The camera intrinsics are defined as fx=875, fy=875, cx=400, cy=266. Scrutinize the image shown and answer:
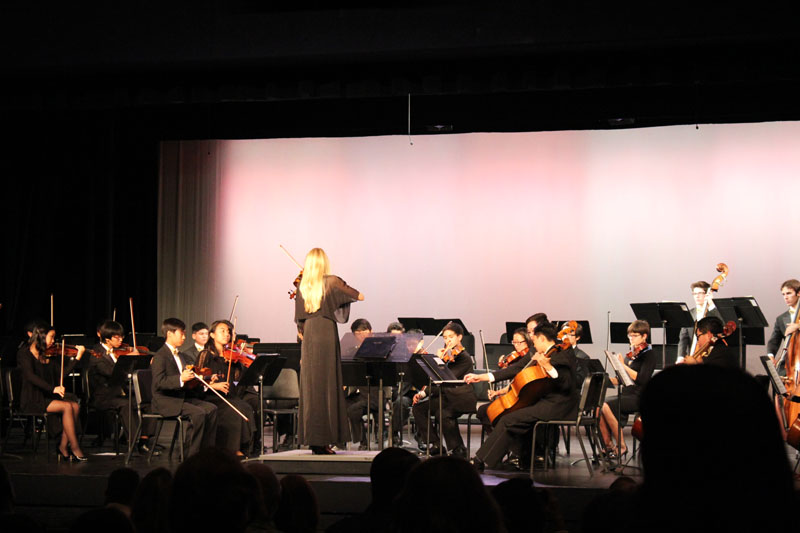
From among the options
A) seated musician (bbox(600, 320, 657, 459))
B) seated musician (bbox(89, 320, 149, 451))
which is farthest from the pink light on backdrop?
seated musician (bbox(89, 320, 149, 451))

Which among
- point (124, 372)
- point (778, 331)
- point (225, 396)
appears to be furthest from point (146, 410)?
point (778, 331)

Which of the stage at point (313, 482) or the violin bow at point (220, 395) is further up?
the violin bow at point (220, 395)

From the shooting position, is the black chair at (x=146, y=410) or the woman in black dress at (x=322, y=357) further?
the black chair at (x=146, y=410)

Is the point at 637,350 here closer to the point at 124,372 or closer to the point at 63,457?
the point at 124,372

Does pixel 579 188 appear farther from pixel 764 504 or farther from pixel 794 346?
pixel 764 504

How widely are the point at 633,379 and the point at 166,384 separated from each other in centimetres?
373

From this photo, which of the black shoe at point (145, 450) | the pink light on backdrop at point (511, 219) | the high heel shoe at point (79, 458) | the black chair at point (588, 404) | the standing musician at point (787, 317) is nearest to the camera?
the black chair at point (588, 404)

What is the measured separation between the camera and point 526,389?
6.48 metres

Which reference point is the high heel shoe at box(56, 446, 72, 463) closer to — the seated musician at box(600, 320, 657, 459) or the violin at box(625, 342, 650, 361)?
the seated musician at box(600, 320, 657, 459)

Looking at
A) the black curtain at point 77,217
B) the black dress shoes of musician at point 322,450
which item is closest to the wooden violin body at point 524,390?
the black dress shoes of musician at point 322,450

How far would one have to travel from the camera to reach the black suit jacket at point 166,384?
6.70m

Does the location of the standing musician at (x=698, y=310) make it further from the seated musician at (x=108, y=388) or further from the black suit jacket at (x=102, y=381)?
the black suit jacket at (x=102, y=381)

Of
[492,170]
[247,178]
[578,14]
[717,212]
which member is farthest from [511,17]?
[247,178]

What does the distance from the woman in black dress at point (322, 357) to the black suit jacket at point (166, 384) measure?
45.8 inches
